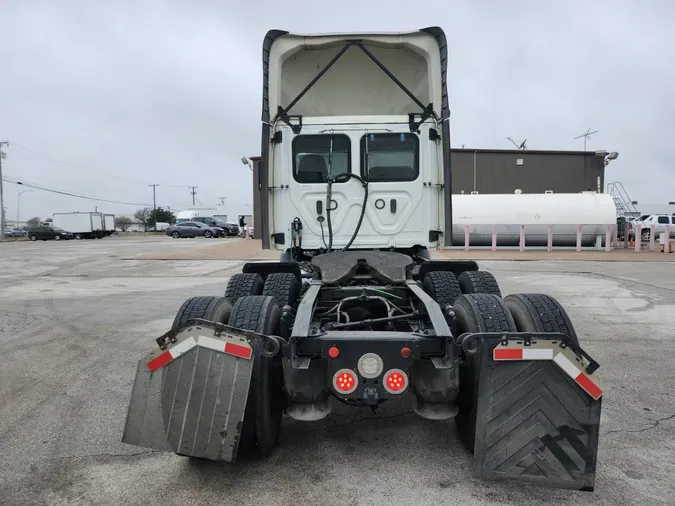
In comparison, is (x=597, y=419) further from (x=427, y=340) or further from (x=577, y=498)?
(x=427, y=340)

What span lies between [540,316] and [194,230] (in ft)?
143

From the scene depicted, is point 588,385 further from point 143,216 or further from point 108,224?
point 143,216

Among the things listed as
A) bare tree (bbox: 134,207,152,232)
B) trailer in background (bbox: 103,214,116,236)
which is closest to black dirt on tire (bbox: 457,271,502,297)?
trailer in background (bbox: 103,214,116,236)

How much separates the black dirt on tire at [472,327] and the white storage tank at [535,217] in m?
18.9

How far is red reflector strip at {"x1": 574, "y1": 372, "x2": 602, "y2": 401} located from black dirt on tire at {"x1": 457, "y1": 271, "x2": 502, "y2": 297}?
2.12 metres

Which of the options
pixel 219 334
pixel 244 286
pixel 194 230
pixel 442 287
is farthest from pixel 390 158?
pixel 194 230

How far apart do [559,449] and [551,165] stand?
96.3 feet

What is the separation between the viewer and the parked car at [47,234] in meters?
46.2

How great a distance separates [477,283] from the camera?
484 centimetres

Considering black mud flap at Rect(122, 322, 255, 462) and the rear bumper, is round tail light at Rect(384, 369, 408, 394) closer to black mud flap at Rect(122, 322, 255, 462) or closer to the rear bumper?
the rear bumper

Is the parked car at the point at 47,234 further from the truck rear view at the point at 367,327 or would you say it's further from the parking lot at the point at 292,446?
the truck rear view at the point at 367,327

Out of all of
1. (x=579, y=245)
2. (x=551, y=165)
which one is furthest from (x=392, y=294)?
(x=551, y=165)

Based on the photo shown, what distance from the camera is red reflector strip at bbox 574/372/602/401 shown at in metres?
2.63

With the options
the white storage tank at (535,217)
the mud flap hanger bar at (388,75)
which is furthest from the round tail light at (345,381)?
the white storage tank at (535,217)
